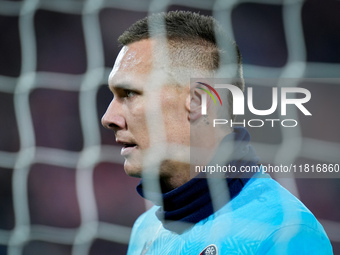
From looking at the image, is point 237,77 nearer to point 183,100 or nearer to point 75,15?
point 183,100

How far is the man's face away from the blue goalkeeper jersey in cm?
21

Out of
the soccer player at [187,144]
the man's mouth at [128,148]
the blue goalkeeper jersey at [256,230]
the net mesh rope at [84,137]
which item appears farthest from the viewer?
the net mesh rope at [84,137]

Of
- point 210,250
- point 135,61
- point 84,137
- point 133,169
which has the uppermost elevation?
point 135,61

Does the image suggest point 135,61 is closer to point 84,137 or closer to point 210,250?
point 210,250

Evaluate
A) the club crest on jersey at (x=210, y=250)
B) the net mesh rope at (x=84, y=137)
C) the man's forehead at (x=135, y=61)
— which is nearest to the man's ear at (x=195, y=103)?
the man's forehead at (x=135, y=61)

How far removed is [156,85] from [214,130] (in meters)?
0.19

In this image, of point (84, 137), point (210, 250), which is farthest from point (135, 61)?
point (84, 137)

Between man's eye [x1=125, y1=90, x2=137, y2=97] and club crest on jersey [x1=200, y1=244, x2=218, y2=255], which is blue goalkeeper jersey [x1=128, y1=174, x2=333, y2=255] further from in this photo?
man's eye [x1=125, y1=90, x2=137, y2=97]

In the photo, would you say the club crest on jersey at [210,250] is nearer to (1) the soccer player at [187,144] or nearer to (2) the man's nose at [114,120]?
(1) the soccer player at [187,144]

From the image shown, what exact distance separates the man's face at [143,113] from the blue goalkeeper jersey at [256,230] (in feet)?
0.68

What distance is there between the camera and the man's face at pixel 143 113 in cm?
117

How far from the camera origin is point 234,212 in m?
1.06

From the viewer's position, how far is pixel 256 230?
3.22 ft

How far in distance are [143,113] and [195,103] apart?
0.45 feet
